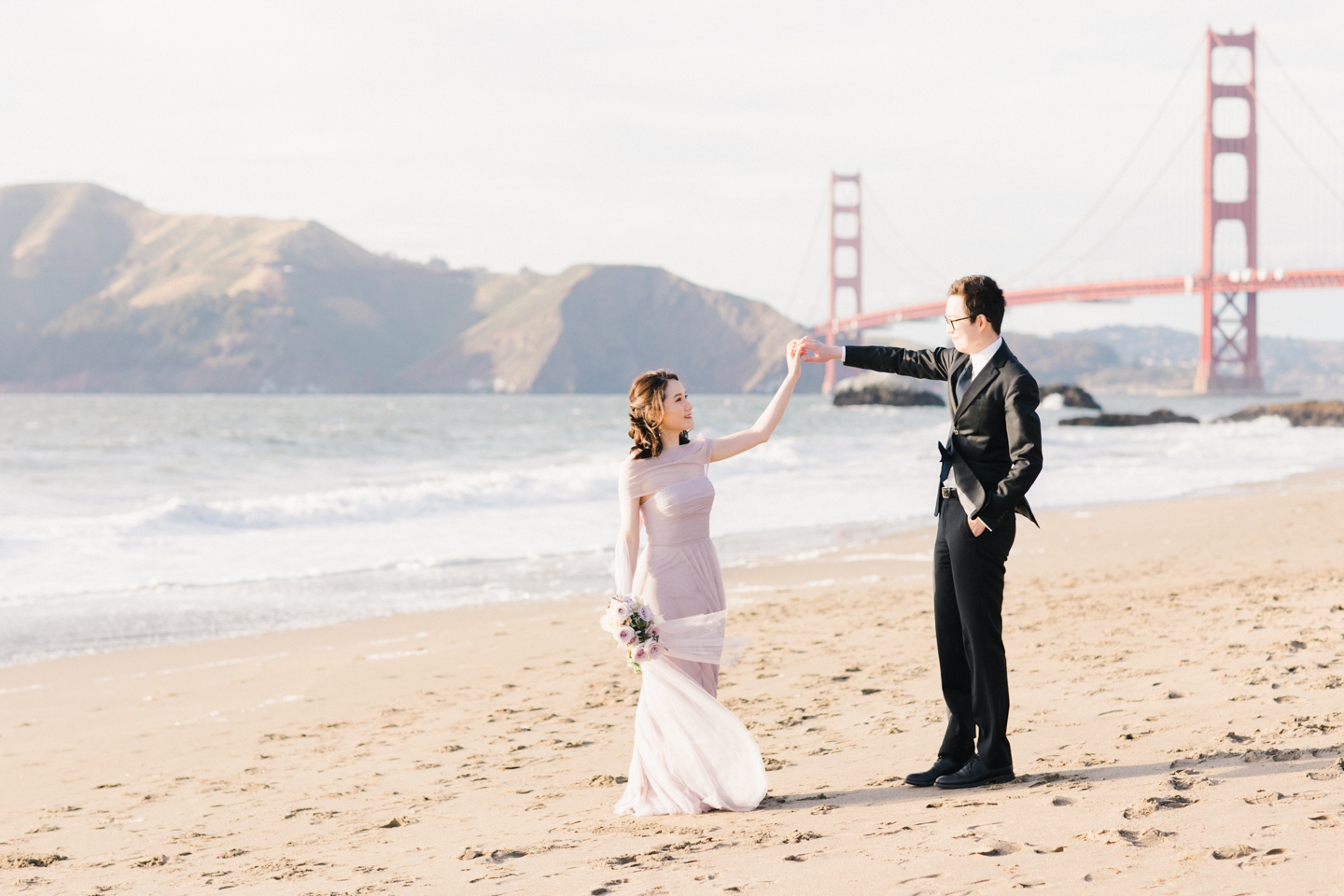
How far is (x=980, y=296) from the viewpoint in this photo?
9.48 ft

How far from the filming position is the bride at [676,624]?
10.00ft

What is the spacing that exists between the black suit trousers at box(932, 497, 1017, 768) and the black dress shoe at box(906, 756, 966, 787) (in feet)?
0.06

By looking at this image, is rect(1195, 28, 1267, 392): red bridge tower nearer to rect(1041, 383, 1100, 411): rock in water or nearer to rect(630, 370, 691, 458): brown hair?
rect(1041, 383, 1100, 411): rock in water

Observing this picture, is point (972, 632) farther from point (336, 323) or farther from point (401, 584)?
point (336, 323)

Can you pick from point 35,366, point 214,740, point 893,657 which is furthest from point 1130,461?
point 35,366

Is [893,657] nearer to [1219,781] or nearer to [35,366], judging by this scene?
[1219,781]

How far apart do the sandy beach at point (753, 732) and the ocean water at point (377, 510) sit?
1.27 meters

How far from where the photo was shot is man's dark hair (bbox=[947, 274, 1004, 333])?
9.48 feet

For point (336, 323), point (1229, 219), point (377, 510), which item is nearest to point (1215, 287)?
point (1229, 219)

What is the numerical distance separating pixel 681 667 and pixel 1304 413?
38.1m

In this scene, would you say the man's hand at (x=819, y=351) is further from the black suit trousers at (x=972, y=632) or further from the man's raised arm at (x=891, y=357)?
the black suit trousers at (x=972, y=632)

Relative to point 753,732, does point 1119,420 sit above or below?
above

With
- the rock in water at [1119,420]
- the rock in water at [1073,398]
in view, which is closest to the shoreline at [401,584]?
the rock in water at [1119,420]

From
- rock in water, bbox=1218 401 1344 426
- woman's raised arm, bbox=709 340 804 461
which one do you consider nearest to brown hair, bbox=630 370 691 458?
woman's raised arm, bbox=709 340 804 461
